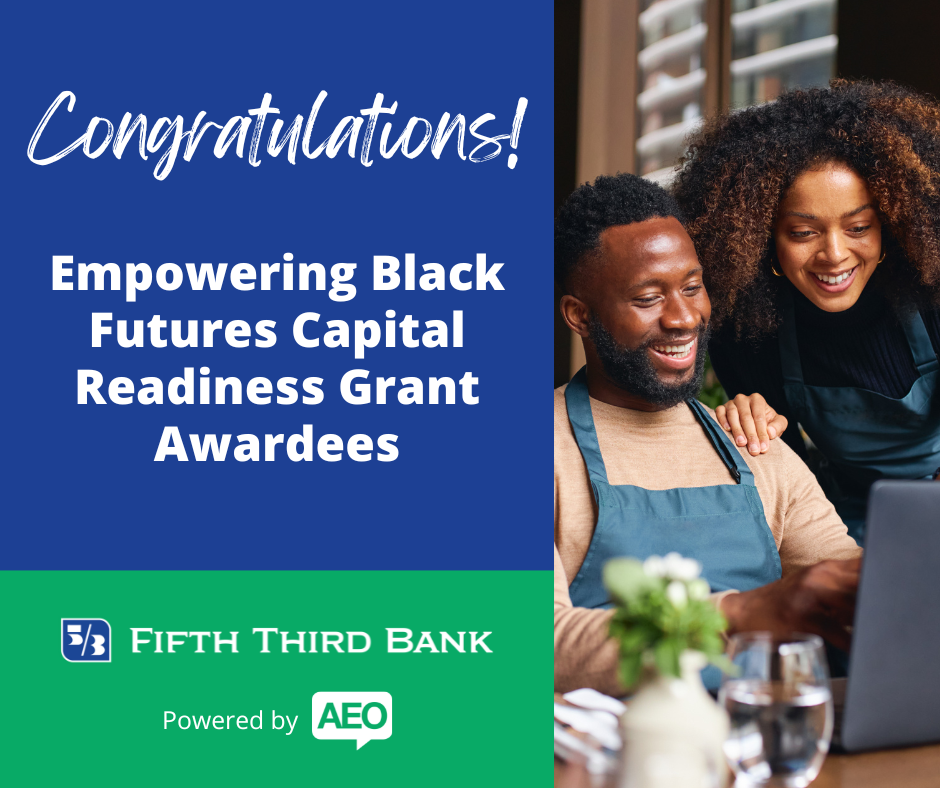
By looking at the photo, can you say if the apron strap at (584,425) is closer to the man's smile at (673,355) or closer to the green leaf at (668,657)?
the man's smile at (673,355)

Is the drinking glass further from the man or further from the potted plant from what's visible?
the man

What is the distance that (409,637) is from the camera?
1329 millimetres

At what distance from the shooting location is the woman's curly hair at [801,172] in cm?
180

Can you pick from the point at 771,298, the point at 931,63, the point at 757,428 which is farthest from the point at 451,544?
the point at 931,63

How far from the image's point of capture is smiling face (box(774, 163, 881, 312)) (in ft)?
5.78

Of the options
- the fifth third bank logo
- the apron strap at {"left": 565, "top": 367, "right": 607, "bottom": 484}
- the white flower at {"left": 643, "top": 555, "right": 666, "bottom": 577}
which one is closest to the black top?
the apron strap at {"left": 565, "top": 367, "right": 607, "bottom": 484}

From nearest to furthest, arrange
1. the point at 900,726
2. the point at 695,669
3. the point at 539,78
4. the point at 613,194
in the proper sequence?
the point at 695,669
the point at 900,726
the point at 539,78
the point at 613,194

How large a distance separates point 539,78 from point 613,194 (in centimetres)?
35

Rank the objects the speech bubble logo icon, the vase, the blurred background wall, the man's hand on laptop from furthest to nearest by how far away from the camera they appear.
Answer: the blurred background wall, the speech bubble logo icon, the man's hand on laptop, the vase

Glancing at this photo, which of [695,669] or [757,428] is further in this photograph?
[757,428]

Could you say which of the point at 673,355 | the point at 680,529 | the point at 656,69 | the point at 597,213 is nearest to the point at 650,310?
the point at 673,355

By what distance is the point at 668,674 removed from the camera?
0.75 m

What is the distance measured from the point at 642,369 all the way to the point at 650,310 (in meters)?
0.10

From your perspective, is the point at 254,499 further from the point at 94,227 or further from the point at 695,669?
the point at 695,669
